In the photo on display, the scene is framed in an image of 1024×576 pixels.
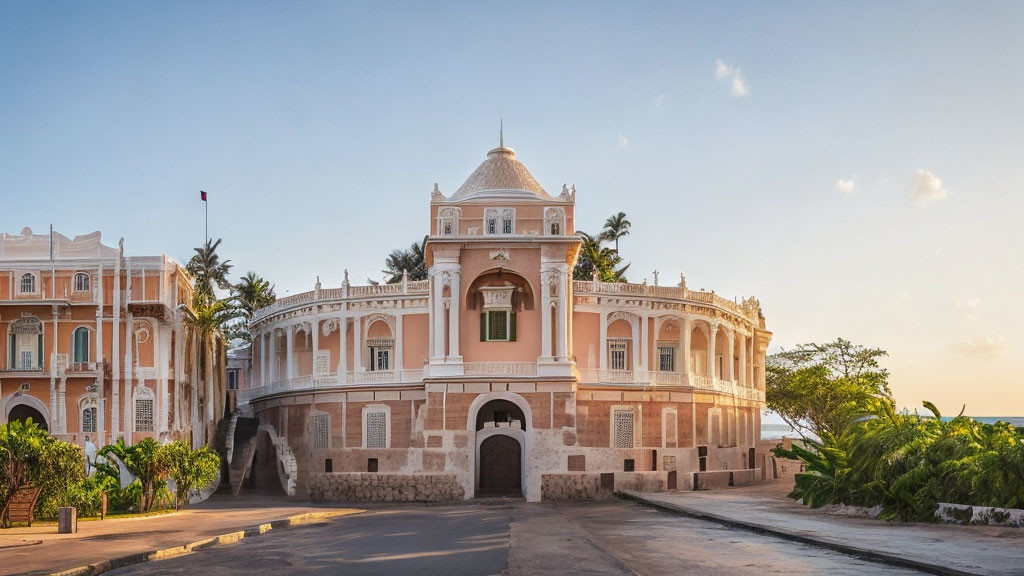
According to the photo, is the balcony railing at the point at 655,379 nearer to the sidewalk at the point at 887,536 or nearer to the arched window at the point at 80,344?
the sidewalk at the point at 887,536

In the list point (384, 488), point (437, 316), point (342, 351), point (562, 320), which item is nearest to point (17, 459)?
point (384, 488)

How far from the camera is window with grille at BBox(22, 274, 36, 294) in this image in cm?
4638

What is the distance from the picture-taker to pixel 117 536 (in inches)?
1131

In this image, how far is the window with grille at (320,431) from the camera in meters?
51.1

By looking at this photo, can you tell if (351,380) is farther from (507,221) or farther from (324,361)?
(507,221)

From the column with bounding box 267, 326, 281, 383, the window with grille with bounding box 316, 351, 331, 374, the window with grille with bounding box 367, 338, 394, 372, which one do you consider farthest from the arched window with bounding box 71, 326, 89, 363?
the window with grille with bounding box 367, 338, 394, 372

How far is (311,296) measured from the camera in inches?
2104

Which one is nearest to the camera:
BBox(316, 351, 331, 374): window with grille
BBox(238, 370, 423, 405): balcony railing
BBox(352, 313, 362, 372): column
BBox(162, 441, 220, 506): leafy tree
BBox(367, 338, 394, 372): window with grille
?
BBox(162, 441, 220, 506): leafy tree

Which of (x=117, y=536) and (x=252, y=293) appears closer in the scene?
(x=117, y=536)

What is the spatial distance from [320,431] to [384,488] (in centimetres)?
528

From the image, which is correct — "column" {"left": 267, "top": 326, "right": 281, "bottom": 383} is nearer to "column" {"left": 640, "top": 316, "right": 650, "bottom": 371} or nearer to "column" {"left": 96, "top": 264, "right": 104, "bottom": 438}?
"column" {"left": 96, "top": 264, "right": 104, "bottom": 438}

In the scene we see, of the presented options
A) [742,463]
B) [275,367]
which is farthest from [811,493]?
[275,367]

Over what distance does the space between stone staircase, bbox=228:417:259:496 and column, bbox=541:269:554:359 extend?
1673 cm

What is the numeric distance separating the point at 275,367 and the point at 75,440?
13.2m
